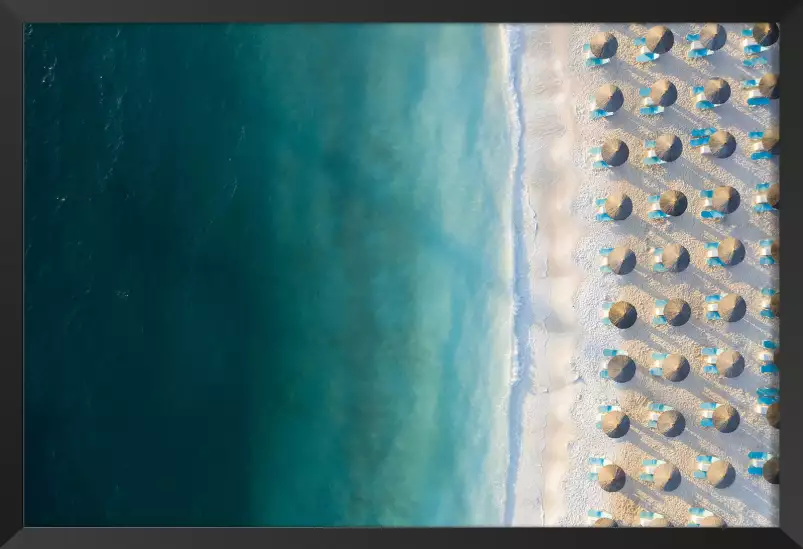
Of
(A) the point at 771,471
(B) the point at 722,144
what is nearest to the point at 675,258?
(B) the point at 722,144

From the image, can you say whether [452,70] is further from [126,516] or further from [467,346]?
[126,516]

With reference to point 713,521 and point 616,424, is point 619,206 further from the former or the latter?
point 713,521

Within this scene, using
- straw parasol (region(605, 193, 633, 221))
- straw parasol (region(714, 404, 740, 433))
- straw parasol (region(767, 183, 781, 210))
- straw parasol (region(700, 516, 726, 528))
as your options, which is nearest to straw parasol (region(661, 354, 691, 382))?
straw parasol (region(714, 404, 740, 433))

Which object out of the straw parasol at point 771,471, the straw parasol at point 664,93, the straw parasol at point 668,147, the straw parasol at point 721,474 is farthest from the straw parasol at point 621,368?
the straw parasol at point 664,93

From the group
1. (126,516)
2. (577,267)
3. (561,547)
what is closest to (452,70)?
(577,267)

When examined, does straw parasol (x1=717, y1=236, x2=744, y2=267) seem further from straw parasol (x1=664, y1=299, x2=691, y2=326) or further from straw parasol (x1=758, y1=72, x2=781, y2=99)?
straw parasol (x1=758, y1=72, x2=781, y2=99)

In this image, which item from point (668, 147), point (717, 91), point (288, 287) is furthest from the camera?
point (288, 287)

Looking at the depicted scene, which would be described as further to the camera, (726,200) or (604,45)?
(604,45)
